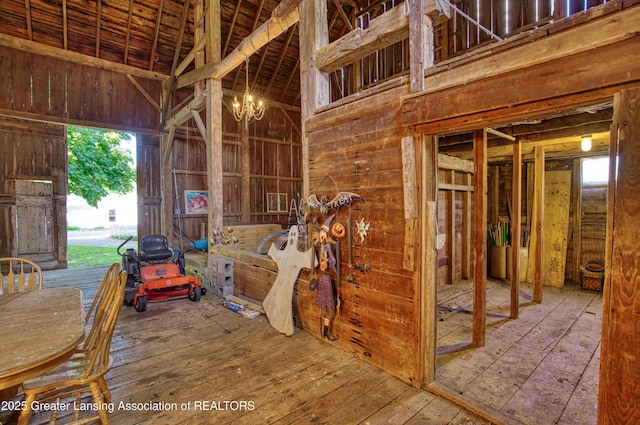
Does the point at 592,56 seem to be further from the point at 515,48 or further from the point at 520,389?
the point at 520,389

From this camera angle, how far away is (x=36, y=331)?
1.67m

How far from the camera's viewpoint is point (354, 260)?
2832 mm

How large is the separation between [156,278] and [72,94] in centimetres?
533

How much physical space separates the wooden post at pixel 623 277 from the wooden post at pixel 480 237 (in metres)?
1.42

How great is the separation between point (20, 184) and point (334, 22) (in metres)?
8.33

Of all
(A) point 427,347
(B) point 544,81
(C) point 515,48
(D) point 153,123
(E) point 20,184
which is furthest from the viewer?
(D) point 153,123

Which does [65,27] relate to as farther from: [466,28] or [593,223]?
[593,223]

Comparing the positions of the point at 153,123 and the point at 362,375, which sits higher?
the point at 153,123

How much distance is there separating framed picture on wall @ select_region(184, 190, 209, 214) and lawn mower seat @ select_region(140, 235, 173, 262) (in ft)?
11.2

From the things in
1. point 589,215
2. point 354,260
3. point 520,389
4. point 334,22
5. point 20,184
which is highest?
point 334,22

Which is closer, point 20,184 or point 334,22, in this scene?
point 20,184

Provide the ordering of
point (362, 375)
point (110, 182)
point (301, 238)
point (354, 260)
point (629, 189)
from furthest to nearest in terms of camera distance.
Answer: point (110, 182) → point (301, 238) → point (354, 260) → point (362, 375) → point (629, 189)

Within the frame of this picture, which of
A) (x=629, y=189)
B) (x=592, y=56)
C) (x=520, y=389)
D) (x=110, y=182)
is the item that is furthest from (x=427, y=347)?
(x=110, y=182)

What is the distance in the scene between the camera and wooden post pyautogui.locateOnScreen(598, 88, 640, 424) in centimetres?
144
